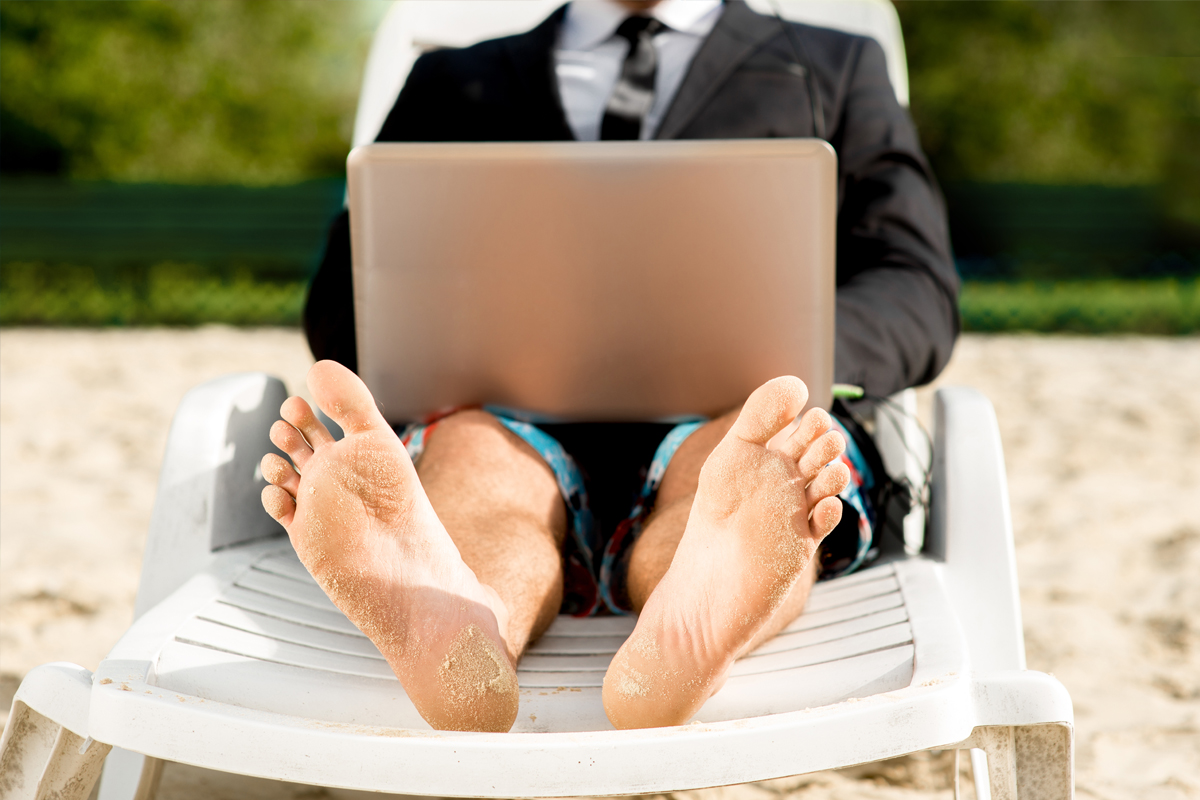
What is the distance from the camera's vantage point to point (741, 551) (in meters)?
0.76

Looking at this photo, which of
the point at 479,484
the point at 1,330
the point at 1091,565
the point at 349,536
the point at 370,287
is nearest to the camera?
the point at 349,536

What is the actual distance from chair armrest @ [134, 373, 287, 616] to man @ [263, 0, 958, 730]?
0.47 feet

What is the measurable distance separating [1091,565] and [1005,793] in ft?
5.66

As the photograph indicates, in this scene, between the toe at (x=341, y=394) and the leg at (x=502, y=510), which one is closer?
the toe at (x=341, y=394)

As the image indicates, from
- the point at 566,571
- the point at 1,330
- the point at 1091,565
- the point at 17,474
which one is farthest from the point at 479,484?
the point at 1,330

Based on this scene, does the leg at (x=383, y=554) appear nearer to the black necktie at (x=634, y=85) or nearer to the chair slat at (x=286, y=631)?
the chair slat at (x=286, y=631)

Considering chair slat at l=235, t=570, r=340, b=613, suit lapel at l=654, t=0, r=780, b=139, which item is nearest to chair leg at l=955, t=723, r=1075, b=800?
chair slat at l=235, t=570, r=340, b=613

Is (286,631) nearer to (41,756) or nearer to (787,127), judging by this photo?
(41,756)

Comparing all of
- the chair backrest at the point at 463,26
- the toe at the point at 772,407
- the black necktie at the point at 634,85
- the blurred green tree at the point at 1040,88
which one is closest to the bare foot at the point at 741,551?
the toe at the point at 772,407

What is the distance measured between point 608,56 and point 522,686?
100 cm

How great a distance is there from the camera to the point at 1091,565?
7.42 feet

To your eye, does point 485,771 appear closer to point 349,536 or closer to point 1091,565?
point 349,536

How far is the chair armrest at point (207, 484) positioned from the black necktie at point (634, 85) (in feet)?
1.91

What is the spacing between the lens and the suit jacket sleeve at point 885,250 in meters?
1.19
